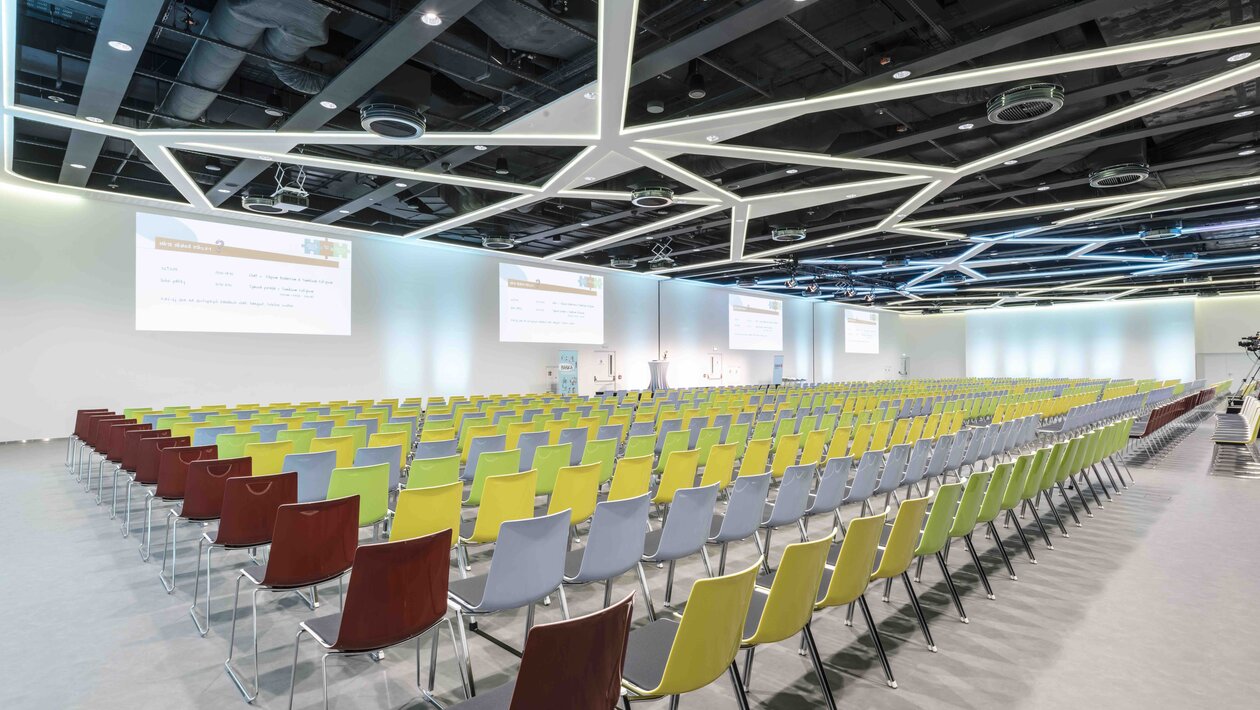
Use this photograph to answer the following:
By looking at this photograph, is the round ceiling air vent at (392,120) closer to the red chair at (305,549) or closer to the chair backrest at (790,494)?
the red chair at (305,549)

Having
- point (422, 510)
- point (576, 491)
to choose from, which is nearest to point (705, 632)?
point (422, 510)

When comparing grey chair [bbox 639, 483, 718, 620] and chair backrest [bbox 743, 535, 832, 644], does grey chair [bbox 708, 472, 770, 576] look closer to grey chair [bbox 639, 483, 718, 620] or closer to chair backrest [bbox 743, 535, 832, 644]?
grey chair [bbox 639, 483, 718, 620]

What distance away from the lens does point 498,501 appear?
3.53 metres

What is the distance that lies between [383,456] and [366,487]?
42.7 inches

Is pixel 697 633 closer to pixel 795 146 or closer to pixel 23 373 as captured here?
pixel 795 146

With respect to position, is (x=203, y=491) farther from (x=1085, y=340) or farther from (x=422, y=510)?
(x=1085, y=340)

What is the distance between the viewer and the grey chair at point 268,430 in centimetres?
603

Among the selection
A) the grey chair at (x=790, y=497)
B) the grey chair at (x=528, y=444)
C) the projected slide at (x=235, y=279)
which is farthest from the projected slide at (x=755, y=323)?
the grey chair at (x=790, y=497)

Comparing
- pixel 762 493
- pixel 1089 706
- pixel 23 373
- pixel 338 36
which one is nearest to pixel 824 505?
pixel 762 493

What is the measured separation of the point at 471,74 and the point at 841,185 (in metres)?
6.66

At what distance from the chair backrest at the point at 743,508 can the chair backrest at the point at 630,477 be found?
0.71 metres

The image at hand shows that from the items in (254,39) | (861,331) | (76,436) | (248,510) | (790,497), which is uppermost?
(254,39)

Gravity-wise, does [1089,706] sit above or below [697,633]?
below

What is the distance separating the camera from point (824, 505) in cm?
440
